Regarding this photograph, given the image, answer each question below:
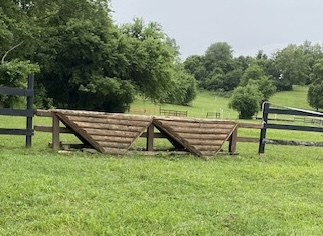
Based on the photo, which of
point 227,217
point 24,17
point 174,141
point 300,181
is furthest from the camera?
point 24,17

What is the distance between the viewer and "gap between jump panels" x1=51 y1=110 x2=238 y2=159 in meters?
7.88

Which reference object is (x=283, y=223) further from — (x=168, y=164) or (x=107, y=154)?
(x=107, y=154)

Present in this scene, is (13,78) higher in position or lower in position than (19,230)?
higher

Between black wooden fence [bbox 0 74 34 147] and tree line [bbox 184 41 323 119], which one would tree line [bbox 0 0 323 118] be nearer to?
black wooden fence [bbox 0 74 34 147]

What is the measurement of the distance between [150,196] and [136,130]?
10.3ft

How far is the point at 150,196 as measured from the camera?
5137 millimetres

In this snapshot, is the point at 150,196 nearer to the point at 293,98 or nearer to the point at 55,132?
the point at 55,132

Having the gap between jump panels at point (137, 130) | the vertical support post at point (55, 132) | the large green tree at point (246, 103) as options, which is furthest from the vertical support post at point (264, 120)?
the large green tree at point (246, 103)

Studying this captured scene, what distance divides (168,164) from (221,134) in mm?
1909

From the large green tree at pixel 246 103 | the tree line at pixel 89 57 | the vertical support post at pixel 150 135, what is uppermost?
the tree line at pixel 89 57

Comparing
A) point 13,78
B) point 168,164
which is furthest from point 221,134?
point 13,78

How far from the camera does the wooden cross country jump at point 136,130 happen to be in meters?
7.88

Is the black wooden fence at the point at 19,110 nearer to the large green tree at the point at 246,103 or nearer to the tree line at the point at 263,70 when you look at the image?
the large green tree at the point at 246,103

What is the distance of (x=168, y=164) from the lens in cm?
740
